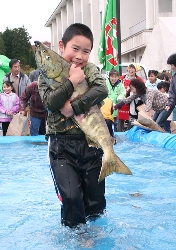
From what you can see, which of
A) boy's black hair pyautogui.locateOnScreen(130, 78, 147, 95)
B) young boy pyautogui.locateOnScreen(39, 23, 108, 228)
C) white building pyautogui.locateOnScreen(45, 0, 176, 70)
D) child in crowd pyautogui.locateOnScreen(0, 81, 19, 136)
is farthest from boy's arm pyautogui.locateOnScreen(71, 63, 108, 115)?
white building pyautogui.locateOnScreen(45, 0, 176, 70)

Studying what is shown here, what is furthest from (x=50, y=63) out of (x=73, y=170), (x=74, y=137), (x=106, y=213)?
(x=106, y=213)

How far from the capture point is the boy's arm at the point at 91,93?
3.04 m

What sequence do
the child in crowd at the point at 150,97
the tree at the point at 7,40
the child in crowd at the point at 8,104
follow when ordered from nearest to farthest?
the child in crowd at the point at 150,97 < the child in crowd at the point at 8,104 < the tree at the point at 7,40

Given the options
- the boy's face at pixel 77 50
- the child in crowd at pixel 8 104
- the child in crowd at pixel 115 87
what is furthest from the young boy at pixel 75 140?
the child in crowd at pixel 115 87

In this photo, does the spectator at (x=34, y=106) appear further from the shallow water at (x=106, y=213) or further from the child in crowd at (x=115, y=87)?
the shallow water at (x=106, y=213)

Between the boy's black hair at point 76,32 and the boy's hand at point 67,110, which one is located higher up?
the boy's black hair at point 76,32

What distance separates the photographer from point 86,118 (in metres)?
3.11

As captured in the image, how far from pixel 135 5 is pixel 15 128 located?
2163 centimetres

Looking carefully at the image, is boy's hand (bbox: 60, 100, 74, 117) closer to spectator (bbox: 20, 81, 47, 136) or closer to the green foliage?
spectator (bbox: 20, 81, 47, 136)

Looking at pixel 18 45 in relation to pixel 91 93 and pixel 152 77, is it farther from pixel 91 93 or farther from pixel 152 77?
pixel 91 93

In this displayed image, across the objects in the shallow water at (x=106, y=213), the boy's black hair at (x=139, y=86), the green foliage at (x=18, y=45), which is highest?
the green foliage at (x=18, y=45)

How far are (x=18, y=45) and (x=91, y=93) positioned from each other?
61.4m

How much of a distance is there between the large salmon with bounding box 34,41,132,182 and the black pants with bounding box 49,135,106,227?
13 cm

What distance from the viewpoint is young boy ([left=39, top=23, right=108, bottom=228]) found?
3066mm
